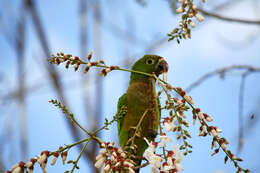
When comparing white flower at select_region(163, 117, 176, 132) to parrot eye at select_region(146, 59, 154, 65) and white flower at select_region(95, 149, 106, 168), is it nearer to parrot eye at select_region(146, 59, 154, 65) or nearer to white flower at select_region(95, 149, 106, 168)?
white flower at select_region(95, 149, 106, 168)

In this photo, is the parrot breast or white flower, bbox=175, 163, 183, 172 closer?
white flower, bbox=175, 163, 183, 172

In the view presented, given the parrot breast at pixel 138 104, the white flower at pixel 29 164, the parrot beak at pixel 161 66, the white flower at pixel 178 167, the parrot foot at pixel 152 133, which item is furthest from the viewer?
the parrot breast at pixel 138 104

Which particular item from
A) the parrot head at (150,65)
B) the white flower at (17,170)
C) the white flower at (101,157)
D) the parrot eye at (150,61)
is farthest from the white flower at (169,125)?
the parrot eye at (150,61)

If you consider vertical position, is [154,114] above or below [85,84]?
below

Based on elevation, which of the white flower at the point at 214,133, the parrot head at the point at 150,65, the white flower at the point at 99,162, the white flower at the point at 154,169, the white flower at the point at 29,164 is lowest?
the white flower at the point at 154,169

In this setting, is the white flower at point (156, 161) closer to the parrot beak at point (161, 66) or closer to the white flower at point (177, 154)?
the white flower at point (177, 154)

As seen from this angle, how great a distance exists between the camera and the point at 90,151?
4.76 metres

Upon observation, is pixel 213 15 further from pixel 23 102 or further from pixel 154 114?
pixel 23 102

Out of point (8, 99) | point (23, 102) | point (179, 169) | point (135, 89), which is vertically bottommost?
point (179, 169)

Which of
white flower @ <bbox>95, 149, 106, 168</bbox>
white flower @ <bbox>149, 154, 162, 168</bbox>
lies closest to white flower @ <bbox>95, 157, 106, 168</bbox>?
white flower @ <bbox>95, 149, 106, 168</bbox>

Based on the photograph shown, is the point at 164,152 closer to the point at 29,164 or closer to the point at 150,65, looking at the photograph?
the point at 29,164

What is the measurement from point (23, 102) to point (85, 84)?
45.5 inches

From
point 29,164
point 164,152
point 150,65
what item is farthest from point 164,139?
point 150,65

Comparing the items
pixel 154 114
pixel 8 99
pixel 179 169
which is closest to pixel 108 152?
pixel 179 169
